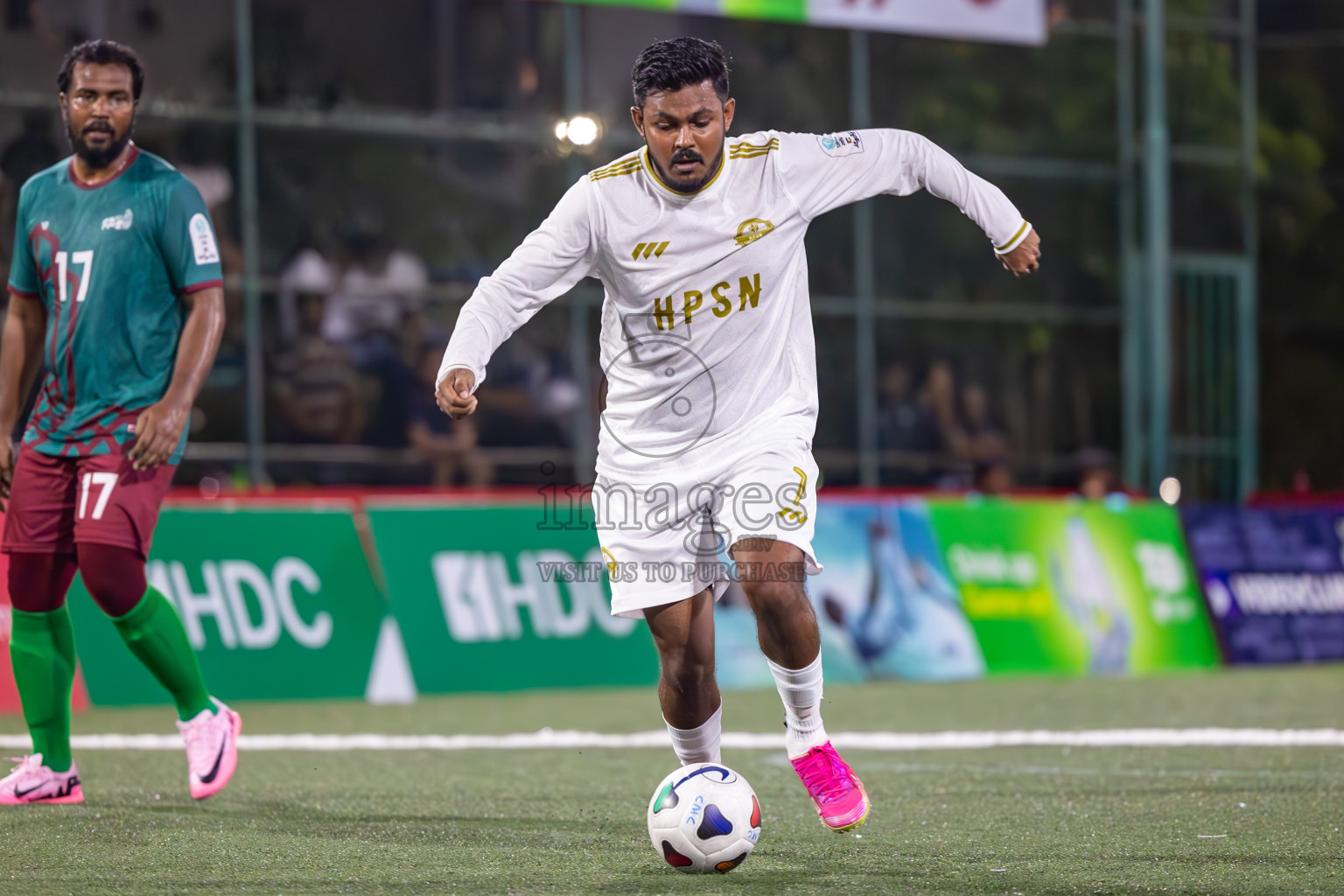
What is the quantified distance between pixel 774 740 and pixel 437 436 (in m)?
9.14

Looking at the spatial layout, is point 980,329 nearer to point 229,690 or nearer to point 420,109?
point 420,109

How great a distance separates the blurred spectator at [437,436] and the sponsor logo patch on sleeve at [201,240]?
1072 centimetres

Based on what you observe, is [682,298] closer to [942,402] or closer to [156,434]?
[156,434]

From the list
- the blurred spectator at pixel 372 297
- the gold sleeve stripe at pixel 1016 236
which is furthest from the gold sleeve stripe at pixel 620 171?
the blurred spectator at pixel 372 297

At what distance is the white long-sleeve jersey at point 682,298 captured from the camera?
5.67 metres

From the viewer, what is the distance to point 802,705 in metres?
5.66

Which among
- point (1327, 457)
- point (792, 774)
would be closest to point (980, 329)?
point (1327, 457)

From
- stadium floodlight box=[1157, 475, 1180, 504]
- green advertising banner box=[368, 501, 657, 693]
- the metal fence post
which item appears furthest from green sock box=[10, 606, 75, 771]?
stadium floodlight box=[1157, 475, 1180, 504]

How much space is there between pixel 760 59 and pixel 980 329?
387cm

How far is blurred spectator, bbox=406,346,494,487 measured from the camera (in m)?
17.6

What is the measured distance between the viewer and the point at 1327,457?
23.4 m

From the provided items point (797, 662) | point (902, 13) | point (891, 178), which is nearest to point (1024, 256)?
point (891, 178)

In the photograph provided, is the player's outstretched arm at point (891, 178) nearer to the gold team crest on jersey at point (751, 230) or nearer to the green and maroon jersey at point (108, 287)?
the gold team crest on jersey at point (751, 230)

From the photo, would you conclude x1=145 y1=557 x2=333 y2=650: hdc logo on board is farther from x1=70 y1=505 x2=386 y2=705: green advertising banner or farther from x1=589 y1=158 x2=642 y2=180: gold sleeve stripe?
x1=589 y1=158 x2=642 y2=180: gold sleeve stripe
